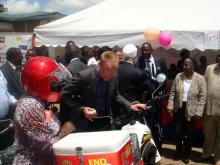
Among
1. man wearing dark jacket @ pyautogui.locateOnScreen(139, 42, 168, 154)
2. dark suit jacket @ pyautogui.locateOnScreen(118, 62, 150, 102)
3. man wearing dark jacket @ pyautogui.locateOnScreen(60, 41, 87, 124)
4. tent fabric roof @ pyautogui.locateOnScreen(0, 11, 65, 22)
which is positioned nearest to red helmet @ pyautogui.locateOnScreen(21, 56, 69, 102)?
man wearing dark jacket @ pyautogui.locateOnScreen(60, 41, 87, 124)

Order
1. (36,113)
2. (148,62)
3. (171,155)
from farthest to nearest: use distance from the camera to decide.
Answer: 1. (148,62)
2. (171,155)
3. (36,113)

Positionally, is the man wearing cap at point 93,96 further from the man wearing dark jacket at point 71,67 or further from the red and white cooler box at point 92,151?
the red and white cooler box at point 92,151

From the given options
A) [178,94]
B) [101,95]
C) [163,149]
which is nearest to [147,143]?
[101,95]

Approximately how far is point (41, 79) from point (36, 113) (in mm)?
201

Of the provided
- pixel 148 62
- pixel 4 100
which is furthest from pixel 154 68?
pixel 4 100

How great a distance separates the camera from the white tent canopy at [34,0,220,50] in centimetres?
725

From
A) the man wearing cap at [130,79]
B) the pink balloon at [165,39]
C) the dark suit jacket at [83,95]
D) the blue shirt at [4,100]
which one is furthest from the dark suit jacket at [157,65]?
the dark suit jacket at [83,95]

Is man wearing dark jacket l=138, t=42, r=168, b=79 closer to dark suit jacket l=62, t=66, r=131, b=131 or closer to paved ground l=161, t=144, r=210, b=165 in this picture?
paved ground l=161, t=144, r=210, b=165

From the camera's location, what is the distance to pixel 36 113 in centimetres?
232

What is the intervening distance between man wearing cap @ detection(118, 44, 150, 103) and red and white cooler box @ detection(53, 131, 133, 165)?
8.95ft

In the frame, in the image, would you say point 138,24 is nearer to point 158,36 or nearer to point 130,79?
point 158,36

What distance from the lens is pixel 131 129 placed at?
343 centimetres

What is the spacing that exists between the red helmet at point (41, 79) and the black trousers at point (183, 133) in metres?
4.22

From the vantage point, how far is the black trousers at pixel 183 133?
6441 millimetres
